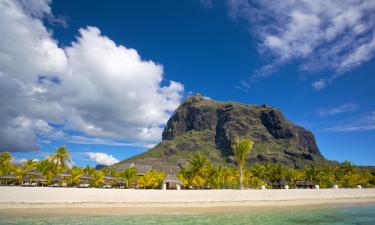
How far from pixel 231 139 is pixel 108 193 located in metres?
137

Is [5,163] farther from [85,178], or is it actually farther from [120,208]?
[120,208]

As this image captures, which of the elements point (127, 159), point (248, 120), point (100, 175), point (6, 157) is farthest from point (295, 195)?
point (248, 120)

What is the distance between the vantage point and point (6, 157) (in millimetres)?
53438

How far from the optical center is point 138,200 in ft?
102

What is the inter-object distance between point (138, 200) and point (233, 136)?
137435 mm

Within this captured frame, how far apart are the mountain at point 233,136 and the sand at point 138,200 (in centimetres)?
10358

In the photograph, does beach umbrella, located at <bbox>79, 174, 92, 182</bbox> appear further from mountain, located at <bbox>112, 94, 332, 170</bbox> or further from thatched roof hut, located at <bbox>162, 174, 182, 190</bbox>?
mountain, located at <bbox>112, 94, 332, 170</bbox>

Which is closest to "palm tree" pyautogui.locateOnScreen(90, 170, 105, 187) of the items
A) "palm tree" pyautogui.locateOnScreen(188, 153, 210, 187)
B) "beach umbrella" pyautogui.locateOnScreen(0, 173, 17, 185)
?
"beach umbrella" pyautogui.locateOnScreen(0, 173, 17, 185)

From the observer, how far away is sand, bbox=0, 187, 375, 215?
2650 centimetres

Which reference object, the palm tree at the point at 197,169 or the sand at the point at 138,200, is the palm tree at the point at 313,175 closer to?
the sand at the point at 138,200

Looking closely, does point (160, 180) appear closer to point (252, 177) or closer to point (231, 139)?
point (252, 177)

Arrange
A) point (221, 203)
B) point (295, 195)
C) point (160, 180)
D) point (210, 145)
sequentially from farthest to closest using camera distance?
1. point (210, 145)
2. point (160, 180)
3. point (295, 195)
4. point (221, 203)

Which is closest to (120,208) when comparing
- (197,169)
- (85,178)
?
(197,169)

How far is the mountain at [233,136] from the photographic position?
14762 centimetres
